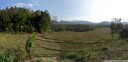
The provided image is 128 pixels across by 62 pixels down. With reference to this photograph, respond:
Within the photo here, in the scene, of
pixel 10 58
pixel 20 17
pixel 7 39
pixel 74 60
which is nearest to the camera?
pixel 10 58

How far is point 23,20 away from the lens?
31.0 meters

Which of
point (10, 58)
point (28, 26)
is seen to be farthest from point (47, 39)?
point (10, 58)

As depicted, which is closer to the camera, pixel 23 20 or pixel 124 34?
pixel 124 34

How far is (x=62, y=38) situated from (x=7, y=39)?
7205mm

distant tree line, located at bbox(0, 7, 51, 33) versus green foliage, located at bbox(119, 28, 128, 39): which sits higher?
distant tree line, located at bbox(0, 7, 51, 33)

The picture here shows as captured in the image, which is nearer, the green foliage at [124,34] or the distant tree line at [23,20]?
the green foliage at [124,34]

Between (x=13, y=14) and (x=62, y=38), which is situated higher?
(x=13, y=14)

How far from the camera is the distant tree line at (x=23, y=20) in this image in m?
30.4

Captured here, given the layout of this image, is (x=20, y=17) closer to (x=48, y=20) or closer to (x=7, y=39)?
(x=48, y=20)

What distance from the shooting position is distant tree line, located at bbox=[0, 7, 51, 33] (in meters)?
30.4

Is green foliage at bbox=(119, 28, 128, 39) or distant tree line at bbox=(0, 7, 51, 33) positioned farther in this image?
distant tree line at bbox=(0, 7, 51, 33)

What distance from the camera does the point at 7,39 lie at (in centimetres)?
2425

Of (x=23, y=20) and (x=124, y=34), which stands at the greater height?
(x=23, y=20)

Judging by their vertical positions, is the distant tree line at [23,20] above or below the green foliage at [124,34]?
above
